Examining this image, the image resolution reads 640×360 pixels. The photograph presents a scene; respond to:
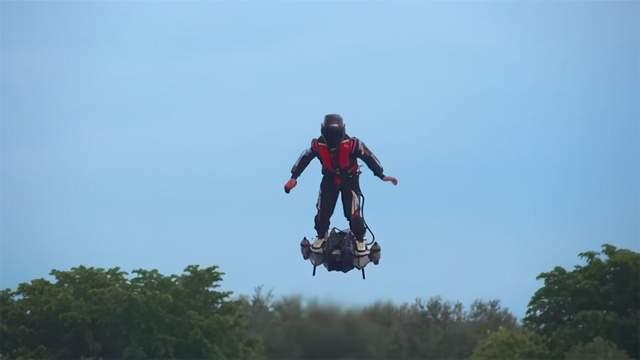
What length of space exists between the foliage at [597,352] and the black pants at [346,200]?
10.0 m

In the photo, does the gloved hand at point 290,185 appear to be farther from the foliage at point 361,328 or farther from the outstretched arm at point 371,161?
the foliage at point 361,328

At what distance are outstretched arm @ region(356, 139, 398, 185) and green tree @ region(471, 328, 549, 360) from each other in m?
9.33

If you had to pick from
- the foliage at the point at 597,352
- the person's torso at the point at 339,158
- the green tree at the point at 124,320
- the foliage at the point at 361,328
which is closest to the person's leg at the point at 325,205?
the person's torso at the point at 339,158

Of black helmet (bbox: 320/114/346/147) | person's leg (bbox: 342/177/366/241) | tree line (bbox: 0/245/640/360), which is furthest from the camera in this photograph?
tree line (bbox: 0/245/640/360)

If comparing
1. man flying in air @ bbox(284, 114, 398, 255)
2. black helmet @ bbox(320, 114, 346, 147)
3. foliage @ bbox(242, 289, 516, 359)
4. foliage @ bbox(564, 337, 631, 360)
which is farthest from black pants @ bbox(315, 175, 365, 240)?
foliage @ bbox(564, 337, 631, 360)

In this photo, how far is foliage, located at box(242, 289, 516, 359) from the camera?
931 inches

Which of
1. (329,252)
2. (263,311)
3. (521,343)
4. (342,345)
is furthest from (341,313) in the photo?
(521,343)

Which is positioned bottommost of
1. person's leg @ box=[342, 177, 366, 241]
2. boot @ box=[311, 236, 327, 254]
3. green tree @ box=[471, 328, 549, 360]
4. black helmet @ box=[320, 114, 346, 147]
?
boot @ box=[311, 236, 327, 254]

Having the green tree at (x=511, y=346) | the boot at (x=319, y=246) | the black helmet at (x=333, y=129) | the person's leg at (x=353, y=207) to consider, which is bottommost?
the boot at (x=319, y=246)

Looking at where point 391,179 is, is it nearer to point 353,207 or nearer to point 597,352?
point 353,207

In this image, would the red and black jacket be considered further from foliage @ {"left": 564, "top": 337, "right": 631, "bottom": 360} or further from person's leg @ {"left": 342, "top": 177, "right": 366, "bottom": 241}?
foliage @ {"left": 564, "top": 337, "right": 631, "bottom": 360}

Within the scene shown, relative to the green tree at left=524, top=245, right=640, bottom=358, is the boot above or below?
below

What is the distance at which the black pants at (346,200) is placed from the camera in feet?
62.3

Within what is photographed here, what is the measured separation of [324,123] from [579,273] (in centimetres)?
1254
